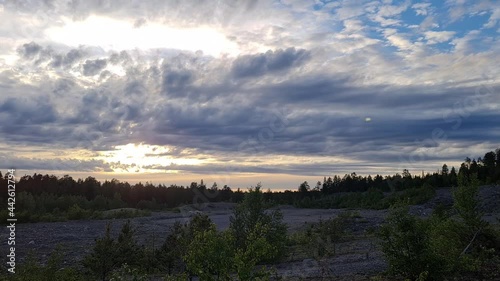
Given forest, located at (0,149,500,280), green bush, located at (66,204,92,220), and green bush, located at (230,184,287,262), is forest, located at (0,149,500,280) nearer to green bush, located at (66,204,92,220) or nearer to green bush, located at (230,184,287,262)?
green bush, located at (230,184,287,262)

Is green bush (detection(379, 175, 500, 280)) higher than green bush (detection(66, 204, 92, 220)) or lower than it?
higher

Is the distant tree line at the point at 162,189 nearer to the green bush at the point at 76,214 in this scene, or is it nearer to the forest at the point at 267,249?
the green bush at the point at 76,214

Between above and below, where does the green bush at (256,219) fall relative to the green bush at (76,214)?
above

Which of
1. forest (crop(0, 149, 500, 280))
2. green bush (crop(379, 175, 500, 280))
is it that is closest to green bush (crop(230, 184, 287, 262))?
forest (crop(0, 149, 500, 280))

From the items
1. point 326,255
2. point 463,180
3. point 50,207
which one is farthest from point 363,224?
point 50,207

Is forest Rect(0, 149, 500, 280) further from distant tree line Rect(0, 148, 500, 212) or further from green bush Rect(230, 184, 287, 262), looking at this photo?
distant tree line Rect(0, 148, 500, 212)

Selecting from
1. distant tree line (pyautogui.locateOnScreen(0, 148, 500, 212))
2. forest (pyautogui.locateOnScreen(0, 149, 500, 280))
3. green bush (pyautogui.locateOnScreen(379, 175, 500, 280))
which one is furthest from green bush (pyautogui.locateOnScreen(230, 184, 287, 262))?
distant tree line (pyautogui.locateOnScreen(0, 148, 500, 212))

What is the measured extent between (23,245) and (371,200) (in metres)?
46.4

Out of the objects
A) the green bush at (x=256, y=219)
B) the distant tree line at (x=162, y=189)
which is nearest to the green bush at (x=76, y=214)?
the distant tree line at (x=162, y=189)

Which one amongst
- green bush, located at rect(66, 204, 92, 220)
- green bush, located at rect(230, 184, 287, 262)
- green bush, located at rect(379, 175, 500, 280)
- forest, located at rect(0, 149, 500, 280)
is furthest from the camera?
green bush, located at rect(66, 204, 92, 220)

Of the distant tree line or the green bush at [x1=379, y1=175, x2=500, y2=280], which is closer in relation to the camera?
the green bush at [x1=379, y1=175, x2=500, y2=280]

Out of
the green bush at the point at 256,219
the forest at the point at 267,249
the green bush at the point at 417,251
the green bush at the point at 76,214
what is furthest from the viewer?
the green bush at the point at 76,214

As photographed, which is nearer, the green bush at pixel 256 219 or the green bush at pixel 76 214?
the green bush at pixel 256 219

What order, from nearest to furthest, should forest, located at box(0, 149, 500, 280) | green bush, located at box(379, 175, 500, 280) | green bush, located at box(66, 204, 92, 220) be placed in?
forest, located at box(0, 149, 500, 280) → green bush, located at box(379, 175, 500, 280) → green bush, located at box(66, 204, 92, 220)
